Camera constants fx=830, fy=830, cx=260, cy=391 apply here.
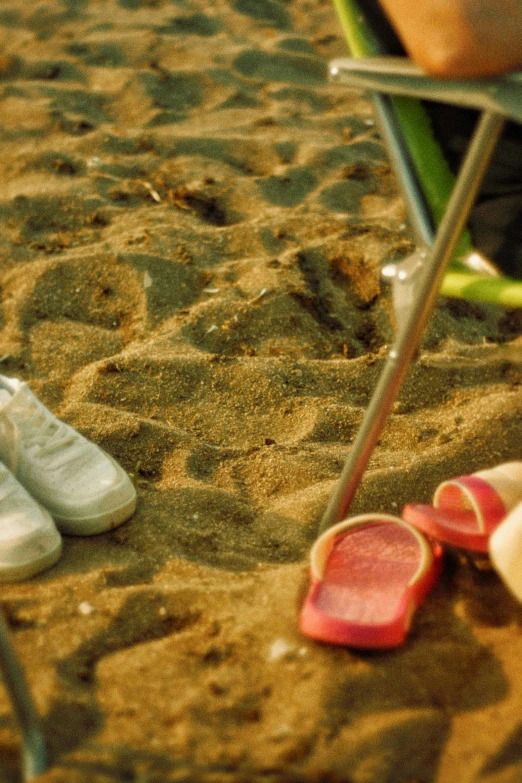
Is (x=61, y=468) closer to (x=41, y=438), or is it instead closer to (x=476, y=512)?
(x=41, y=438)

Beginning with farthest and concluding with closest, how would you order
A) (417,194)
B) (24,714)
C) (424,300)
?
(417,194)
(424,300)
(24,714)

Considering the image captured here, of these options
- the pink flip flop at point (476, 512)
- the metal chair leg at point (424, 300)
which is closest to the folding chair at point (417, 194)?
the metal chair leg at point (424, 300)

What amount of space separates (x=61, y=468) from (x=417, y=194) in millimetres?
916

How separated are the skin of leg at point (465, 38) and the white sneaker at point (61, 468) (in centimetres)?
100

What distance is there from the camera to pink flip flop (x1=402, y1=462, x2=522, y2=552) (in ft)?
4.86

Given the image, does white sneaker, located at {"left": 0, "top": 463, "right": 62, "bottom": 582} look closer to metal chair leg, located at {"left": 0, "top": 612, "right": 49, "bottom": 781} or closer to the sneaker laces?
the sneaker laces

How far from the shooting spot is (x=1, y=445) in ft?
5.88

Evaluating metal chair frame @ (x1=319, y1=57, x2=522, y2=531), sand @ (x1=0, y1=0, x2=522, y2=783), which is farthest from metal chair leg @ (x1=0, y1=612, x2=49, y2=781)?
metal chair frame @ (x1=319, y1=57, x2=522, y2=531)

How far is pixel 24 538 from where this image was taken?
61.3 inches

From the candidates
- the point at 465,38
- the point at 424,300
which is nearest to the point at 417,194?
the point at 424,300

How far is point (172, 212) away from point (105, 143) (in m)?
0.62

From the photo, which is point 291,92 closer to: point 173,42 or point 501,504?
point 173,42

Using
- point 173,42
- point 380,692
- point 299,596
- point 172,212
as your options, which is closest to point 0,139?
point 172,212

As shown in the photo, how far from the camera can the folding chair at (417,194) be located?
123 centimetres
